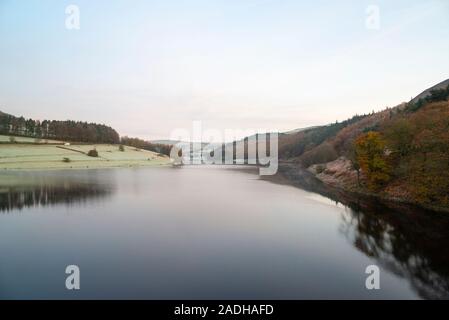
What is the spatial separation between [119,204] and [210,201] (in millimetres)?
8724

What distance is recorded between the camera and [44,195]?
Result: 29766mm

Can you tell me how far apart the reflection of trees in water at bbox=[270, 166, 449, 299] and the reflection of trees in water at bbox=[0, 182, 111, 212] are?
24.4 metres

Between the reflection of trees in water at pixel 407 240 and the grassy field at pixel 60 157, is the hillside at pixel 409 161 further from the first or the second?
the grassy field at pixel 60 157

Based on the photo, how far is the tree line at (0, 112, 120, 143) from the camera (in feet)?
290

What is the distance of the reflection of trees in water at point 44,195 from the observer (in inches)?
1019

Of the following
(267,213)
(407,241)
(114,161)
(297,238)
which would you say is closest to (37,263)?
(297,238)

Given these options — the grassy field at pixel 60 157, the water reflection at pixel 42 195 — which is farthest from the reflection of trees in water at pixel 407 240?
the grassy field at pixel 60 157

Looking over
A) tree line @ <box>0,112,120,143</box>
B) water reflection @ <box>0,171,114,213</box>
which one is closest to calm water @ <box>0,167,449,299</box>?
water reflection @ <box>0,171,114,213</box>

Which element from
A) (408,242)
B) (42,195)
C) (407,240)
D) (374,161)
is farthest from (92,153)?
(408,242)

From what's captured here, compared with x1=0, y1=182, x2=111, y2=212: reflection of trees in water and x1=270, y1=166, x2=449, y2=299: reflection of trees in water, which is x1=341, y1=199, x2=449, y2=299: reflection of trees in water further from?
x1=0, y1=182, x2=111, y2=212: reflection of trees in water

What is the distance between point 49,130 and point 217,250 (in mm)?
102581

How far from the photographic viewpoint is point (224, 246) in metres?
14.9

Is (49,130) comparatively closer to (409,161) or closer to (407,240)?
(409,161)

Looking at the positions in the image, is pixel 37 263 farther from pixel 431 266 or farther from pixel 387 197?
pixel 387 197
